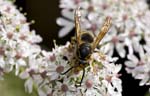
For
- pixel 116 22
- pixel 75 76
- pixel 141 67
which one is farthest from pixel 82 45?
pixel 116 22

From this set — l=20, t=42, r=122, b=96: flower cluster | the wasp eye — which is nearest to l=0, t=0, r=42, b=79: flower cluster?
→ l=20, t=42, r=122, b=96: flower cluster

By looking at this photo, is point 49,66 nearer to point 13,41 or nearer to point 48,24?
point 13,41

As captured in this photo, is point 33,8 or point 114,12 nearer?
point 114,12

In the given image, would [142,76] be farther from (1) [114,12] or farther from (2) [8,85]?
(2) [8,85]

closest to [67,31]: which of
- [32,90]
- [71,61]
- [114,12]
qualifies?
[114,12]

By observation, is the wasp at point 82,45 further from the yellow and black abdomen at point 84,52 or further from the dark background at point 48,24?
the dark background at point 48,24

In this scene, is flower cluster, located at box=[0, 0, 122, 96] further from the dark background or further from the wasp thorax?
the dark background
